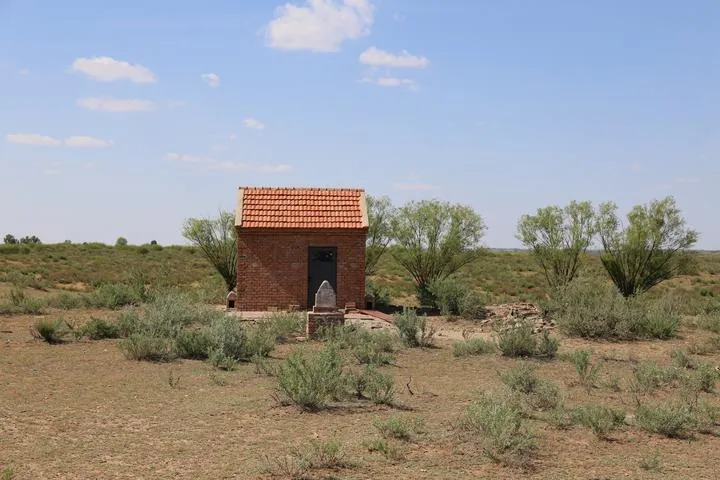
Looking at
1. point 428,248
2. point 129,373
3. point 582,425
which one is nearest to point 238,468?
point 582,425

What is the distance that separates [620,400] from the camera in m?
9.73

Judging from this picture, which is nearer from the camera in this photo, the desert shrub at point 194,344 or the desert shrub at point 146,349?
the desert shrub at point 146,349

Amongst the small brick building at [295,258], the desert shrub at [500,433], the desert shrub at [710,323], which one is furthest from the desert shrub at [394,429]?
the desert shrub at [710,323]

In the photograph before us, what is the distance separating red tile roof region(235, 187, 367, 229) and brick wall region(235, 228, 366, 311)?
0.30 m

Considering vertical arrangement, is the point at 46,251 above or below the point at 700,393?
above

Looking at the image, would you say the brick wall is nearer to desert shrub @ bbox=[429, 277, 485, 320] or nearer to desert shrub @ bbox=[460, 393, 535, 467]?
desert shrub @ bbox=[429, 277, 485, 320]

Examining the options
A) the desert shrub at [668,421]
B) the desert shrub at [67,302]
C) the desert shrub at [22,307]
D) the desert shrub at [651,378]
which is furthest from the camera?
the desert shrub at [67,302]

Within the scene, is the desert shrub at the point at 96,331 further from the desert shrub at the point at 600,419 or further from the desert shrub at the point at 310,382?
the desert shrub at the point at 600,419

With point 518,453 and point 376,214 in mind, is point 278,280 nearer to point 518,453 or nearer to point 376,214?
point 376,214

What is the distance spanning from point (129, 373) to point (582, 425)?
708 centimetres

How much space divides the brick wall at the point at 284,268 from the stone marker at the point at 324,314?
3694mm

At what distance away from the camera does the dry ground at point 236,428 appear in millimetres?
6574

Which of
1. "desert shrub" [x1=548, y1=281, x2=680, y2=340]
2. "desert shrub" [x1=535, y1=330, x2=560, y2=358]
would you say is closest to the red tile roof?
"desert shrub" [x1=548, y1=281, x2=680, y2=340]

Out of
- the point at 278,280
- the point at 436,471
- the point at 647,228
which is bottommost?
the point at 436,471
